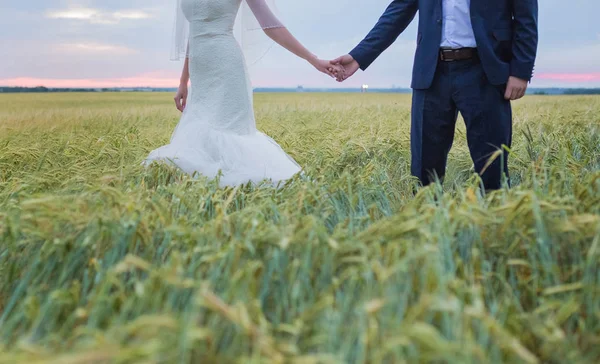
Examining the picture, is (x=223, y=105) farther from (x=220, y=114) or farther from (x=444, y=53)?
(x=444, y=53)

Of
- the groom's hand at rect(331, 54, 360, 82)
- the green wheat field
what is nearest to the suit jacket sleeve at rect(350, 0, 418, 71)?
the groom's hand at rect(331, 54, 360, 82)

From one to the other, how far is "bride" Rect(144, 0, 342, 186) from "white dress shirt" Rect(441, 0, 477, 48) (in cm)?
92

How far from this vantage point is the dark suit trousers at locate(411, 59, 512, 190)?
335cm

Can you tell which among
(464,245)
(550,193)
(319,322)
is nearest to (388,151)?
(550,193)

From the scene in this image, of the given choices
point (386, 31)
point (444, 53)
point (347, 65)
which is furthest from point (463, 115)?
point (347, 65)

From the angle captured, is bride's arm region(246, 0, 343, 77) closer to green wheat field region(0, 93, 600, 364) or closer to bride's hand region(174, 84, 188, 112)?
bride's hand region(174, 84, 188, 112)

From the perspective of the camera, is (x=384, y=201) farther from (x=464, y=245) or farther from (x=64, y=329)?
(x=64, y=329)

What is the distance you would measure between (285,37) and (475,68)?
55.2 inches

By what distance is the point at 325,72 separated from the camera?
4.10 meters

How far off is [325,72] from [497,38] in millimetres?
1259

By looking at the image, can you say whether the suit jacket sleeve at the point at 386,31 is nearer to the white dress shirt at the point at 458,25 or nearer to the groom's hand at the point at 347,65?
the groom's hand at the point at 347,65

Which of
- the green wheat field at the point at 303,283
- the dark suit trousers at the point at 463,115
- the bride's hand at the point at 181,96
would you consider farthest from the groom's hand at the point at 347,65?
the green wheat field at the point at 303,283

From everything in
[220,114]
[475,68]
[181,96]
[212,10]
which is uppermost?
[212,10]

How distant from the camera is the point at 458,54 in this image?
3342mm
